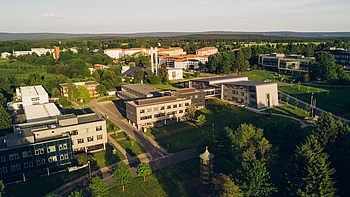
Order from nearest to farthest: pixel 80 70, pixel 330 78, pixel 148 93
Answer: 1. pixel 148 93
2. pixel 330 78
3. pixel 80 70

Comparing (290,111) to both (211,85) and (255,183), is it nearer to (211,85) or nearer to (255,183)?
(211,85)

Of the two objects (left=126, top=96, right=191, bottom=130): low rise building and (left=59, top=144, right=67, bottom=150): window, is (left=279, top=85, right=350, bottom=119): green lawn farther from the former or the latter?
(left=59, top=144, right=67, bottom=150): window

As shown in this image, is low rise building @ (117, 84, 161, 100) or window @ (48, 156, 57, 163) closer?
window @ (48, 156, 57, 163)

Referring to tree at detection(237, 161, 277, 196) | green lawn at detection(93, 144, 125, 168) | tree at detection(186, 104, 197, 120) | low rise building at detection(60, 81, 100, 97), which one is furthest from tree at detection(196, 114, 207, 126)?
low rise building at detection(60, 81, 100, 97)

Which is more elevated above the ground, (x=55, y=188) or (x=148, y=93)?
(x=148, y=93)

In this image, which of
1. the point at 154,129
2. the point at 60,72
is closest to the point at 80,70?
the point at 60,72

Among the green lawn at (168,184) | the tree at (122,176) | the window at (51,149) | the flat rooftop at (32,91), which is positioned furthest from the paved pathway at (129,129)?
the window at (51,149)

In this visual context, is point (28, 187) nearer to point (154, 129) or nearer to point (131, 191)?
point (131, 191)

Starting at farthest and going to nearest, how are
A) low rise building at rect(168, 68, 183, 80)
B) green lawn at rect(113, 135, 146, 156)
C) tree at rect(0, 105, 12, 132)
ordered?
1. low rise building at rect(168, 68, 183, 80)
2. tree at rect(0, 105, 12, 132)
3. green lawn at rect(113, 135, 146, 156)
